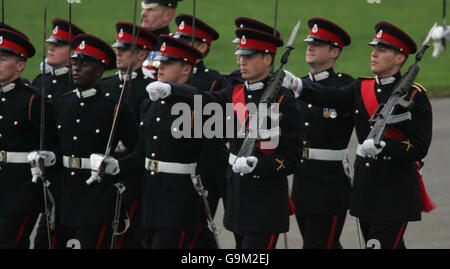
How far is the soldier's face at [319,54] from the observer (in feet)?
27.7

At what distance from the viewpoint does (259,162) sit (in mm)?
7129

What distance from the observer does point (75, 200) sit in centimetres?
770

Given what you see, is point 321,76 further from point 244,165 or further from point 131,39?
point 244,165

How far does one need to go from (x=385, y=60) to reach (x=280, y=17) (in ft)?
62.7

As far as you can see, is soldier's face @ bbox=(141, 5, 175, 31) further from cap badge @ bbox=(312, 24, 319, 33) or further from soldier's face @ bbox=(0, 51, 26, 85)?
soldier's face @ bbox=(0, 51, 26, 85)

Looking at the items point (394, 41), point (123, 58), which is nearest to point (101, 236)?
point (123, 58)

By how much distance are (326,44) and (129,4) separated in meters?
19.9

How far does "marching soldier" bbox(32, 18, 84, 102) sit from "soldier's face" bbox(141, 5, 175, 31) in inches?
39.5

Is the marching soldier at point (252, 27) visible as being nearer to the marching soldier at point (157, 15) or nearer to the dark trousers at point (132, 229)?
the marching soldier at point (157, 15)

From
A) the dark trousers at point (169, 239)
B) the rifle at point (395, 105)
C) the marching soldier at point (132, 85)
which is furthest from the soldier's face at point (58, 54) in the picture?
the rifle at point (395, 105)

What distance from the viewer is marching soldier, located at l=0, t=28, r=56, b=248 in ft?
25.7
